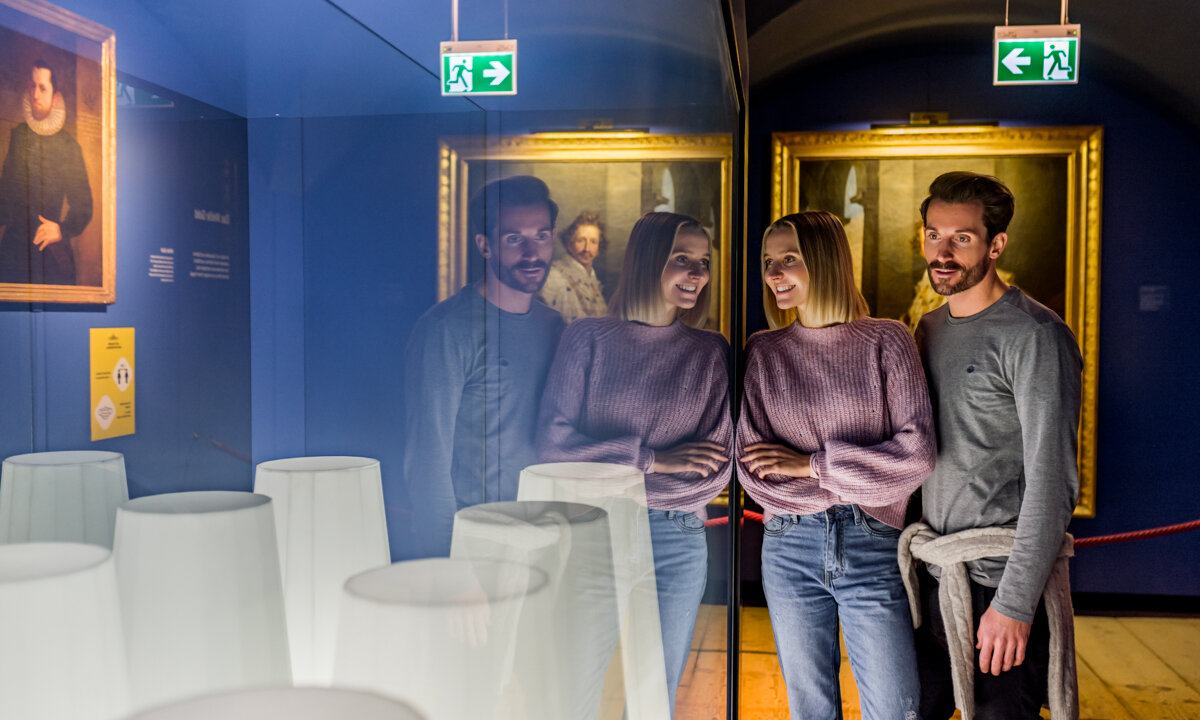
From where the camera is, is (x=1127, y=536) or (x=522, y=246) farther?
(x=1127, y=536)

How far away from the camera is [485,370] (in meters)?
0.18

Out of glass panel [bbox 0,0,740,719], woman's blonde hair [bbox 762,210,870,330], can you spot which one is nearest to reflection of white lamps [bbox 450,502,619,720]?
glass panel [bbox 0,0,740,719]

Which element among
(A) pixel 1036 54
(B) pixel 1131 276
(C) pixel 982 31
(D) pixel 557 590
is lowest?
(D) pixel 557 590

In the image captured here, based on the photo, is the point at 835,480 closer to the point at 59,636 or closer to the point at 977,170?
the point at 59,636

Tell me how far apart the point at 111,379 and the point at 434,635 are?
7 cm

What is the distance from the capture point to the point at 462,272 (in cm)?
16

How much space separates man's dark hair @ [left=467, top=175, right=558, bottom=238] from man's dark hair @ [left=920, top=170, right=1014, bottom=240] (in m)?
2.26

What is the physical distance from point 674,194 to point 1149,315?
13.3 ft

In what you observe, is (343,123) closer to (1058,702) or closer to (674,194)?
(674,194)

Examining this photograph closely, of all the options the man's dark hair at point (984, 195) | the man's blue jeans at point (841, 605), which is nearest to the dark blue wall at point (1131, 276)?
the man's dark hair at point (984, 195)

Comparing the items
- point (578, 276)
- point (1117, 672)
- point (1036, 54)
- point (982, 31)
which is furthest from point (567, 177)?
point (982, 31)

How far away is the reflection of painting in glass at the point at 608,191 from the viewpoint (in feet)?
0.64

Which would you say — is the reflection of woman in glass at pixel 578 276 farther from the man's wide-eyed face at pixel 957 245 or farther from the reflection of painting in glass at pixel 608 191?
the man's wide-eyed face at pixel 957 245

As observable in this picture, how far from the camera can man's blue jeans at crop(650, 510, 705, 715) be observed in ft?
1.71
